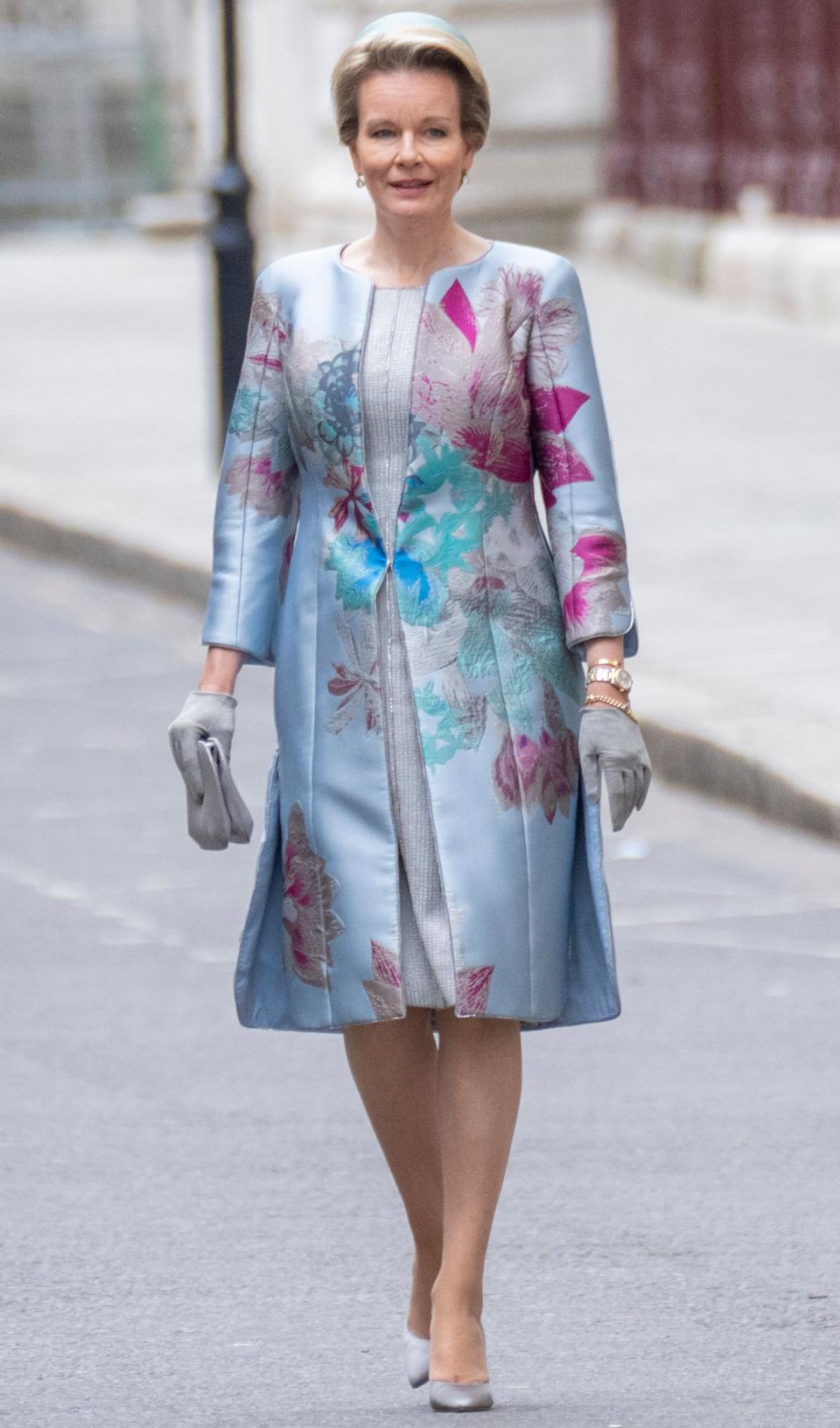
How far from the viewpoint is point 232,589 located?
3922 millimetres

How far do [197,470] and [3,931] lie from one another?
672 cm

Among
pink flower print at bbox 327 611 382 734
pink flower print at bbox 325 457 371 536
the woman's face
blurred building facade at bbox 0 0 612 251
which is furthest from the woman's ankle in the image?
blurred building facade at bbox 0 0 612 251

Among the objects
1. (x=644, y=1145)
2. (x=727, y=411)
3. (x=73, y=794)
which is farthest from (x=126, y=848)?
(x=727, y=411)

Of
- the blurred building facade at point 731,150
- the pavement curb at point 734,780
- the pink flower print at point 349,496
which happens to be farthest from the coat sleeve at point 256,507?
the blurred building facade at point 731,150

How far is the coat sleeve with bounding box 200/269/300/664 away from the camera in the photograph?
3918mm

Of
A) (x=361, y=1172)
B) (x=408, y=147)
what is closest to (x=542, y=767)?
(x=408, y=147)

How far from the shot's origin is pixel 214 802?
3836 mm

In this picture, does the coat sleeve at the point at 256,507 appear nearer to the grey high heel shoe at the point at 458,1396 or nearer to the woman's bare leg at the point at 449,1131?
the woman's bare leg at the point at 449,1131

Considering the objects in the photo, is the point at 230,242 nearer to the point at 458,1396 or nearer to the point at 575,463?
the point at 575,463

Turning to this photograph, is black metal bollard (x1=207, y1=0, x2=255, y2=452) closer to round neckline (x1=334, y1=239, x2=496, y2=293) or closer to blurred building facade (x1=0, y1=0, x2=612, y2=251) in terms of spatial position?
round neckline (x1=334, y1=239, x2=496, y2=293)

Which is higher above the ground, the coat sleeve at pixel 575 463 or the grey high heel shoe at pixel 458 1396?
the coat sleeve at pixel 575 463

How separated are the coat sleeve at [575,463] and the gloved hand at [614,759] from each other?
0.12 m

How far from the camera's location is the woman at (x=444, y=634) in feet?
12.5

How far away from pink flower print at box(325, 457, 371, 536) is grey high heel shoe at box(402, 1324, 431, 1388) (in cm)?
109
